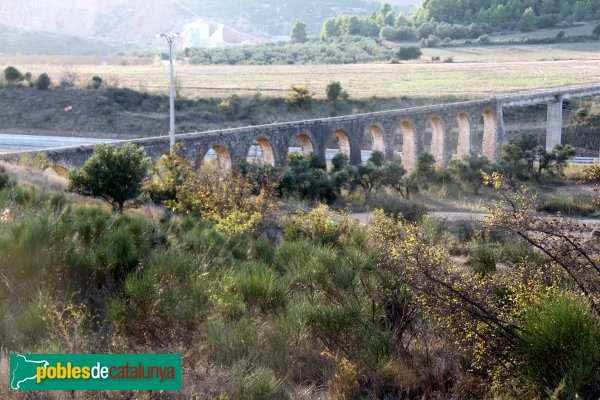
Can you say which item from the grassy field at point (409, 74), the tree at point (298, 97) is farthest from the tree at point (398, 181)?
the grassy field at point (409, 74)

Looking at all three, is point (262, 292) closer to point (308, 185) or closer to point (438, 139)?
point (308, 185)

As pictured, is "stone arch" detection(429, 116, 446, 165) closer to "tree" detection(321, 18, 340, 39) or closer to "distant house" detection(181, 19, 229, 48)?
"tree" detection(321, 18, 340, 39)

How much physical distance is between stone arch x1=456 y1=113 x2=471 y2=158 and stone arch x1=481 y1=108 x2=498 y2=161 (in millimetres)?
1853

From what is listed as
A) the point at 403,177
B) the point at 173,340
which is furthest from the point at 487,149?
the point at 173,340

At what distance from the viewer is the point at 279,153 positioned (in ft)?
76.9

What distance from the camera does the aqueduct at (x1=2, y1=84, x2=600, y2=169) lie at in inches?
788

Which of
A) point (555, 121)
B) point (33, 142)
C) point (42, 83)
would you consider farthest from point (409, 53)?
point (33, 142)

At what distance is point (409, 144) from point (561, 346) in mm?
26688

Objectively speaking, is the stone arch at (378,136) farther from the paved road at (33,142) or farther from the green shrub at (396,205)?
the paved road at (33,142)

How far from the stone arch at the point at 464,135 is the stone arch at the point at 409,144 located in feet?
12.7

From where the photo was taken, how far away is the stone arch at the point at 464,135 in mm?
32950

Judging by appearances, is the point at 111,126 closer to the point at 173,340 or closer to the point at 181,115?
the point at 181,115

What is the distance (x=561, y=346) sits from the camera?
3.64 metres

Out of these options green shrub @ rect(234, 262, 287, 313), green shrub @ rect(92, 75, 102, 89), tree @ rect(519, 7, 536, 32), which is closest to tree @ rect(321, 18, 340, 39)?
tree @ rect(519, 7, 536, 32)
